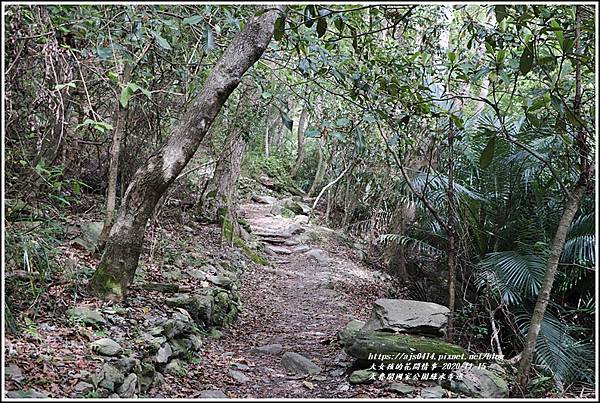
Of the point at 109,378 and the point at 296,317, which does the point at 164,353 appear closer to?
the point at 109,378

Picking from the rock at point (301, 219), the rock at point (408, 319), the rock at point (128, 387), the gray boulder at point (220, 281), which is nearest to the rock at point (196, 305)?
the gray boulder at point (220, 281)

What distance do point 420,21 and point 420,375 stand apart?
461 cm

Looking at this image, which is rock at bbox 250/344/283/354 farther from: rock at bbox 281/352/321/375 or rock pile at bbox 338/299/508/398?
rock pile at bbox 338/299/508/398

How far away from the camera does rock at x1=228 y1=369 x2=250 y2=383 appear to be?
13.3 ft

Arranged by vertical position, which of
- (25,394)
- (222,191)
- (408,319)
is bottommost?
(25,394)

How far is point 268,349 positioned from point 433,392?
6.05ft

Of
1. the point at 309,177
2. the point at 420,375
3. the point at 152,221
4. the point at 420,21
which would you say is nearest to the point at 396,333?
the point at 420,375

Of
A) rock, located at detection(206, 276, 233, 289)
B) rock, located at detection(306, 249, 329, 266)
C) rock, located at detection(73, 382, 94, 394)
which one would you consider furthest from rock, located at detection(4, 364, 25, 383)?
rock, located at detection(306, 249, 329, 266)

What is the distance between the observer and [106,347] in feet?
11.3

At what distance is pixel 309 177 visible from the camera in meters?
19.5

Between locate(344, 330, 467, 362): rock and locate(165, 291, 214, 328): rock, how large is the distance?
1.69 metres

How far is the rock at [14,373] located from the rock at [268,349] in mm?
2389

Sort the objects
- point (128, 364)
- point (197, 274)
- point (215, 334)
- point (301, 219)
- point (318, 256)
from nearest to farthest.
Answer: point (128, 364) < point (215, 334) < point (197, 274) < point (318, 256) < point (301, 219)

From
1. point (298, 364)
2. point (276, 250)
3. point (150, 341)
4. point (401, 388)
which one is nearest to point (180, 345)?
point (150, 341)
